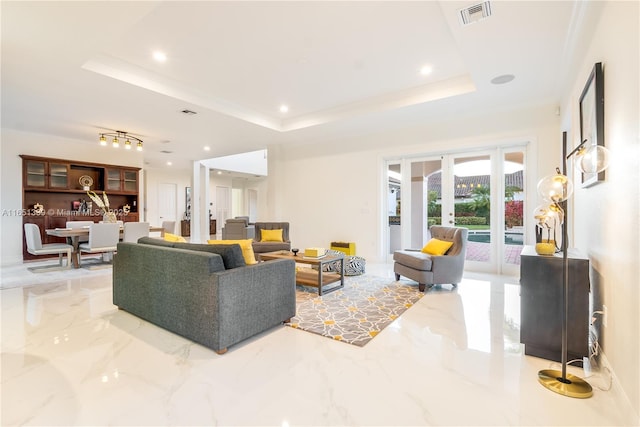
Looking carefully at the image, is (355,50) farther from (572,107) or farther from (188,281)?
(188,281)

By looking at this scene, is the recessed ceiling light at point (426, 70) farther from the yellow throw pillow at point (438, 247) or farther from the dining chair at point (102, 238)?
the dining chair at point (102, 238)

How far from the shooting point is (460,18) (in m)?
2.60

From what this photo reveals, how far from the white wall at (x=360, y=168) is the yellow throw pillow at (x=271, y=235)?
119 centimetres

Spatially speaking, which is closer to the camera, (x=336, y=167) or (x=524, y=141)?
(x=524, y=141)

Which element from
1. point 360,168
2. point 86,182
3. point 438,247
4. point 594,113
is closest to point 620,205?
point 594,113

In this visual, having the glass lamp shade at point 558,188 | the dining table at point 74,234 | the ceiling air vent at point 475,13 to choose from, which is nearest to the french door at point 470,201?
the ceiling air vent at point 475,13

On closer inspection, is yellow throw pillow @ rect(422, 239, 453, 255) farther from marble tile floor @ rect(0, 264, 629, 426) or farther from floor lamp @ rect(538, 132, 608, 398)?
floor lamp @ rect(538, 132, 608, 398)

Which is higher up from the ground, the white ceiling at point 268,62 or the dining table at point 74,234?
the white ceiling at point 268,62

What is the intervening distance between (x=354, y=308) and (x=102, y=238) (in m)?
4.89

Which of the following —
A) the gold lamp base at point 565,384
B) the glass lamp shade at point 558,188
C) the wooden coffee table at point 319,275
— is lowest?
the gold lamp base at point 565,384

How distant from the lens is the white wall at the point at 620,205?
1.54 metres

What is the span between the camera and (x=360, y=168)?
20.9ft

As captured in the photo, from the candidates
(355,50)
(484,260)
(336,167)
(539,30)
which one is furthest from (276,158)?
(539,30)

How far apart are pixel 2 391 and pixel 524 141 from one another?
6.23 meters
